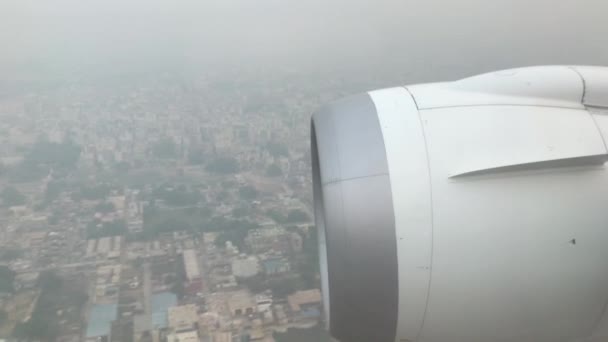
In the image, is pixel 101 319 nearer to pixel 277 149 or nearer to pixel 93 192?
pixel 93 192

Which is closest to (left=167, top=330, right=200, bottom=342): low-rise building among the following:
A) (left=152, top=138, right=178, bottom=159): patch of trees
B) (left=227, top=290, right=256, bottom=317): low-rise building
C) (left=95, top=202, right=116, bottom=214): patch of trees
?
(left=227, top=290, right=256, bottom=317): low-rise building

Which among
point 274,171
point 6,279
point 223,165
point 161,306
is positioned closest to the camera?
point 161,306

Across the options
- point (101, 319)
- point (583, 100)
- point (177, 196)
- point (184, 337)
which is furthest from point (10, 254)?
point (583, 100)

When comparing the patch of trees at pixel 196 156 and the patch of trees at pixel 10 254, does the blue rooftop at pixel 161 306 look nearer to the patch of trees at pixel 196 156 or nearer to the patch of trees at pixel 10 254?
the patch of trees at pixel 10 254

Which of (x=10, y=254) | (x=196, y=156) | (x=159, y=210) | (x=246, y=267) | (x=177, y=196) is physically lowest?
(x=246, y=267)

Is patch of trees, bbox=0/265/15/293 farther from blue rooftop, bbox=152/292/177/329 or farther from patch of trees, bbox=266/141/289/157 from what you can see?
patch of trees, bbox=266/141/289/157

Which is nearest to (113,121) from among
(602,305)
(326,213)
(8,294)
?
(8,294)
